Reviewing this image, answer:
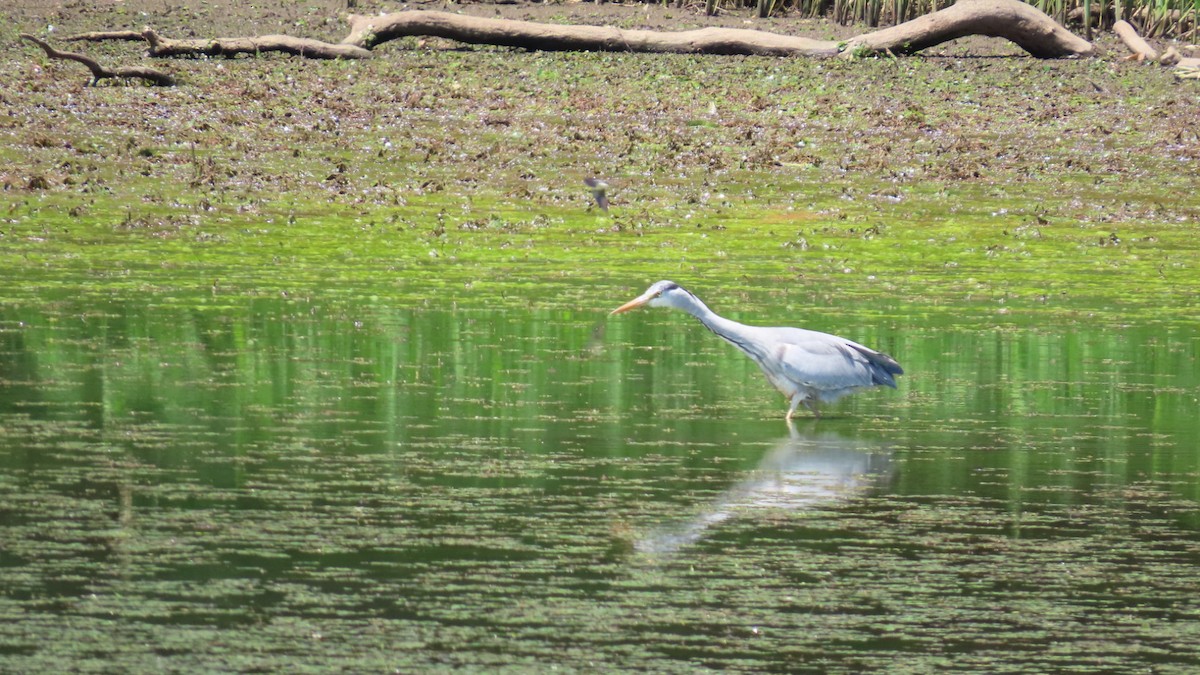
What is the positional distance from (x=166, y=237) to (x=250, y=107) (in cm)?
483

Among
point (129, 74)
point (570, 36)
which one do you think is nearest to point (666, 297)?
point (129, 74)

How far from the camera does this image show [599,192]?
16.4 metres

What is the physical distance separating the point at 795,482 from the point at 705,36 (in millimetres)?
16211

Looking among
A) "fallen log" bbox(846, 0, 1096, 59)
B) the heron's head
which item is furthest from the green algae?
"fallen log" bbox(846, 0, 1096, 59)

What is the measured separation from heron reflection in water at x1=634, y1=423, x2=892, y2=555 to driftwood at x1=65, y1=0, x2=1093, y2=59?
14.5 metres

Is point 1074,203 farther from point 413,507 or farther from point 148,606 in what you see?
point 148,606

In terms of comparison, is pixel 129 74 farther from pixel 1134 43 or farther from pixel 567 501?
pixel 567 501

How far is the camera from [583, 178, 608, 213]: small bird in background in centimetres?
1502

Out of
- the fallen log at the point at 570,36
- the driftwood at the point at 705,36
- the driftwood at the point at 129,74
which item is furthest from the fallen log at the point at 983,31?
the driftwood at the point at 129,74

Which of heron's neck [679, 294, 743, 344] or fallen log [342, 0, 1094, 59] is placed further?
fallen log [342, 0, 1094, 59]

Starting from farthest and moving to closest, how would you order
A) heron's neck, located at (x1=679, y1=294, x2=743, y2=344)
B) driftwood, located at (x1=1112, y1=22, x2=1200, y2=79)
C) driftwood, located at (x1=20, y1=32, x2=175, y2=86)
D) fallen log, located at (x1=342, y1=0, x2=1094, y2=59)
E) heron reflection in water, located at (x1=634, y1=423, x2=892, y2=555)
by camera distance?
1. fallen log, located at (x1=342, y1=0, x2=1094, y2=59)
2. driftwood, located at (x1=1112, y1=22, x2=1200, y2=79)
3. driftwood, located at (x1=20, y1=32, x2=175, y2=86)
4. heron's neck, located at (x1=679, y1=294, x2=743, y2=344)
5. heron reflection in water, located at (x1=634, y1=423, x2=892, y2=555)

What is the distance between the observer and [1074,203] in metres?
17.4

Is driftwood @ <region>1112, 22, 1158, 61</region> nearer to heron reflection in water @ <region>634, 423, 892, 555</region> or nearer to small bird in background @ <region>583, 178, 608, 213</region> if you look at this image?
small bird in background @ <region>583, 178, 608, 213</region>

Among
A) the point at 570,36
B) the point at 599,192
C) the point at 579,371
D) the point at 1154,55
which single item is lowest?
the point at 579,371
